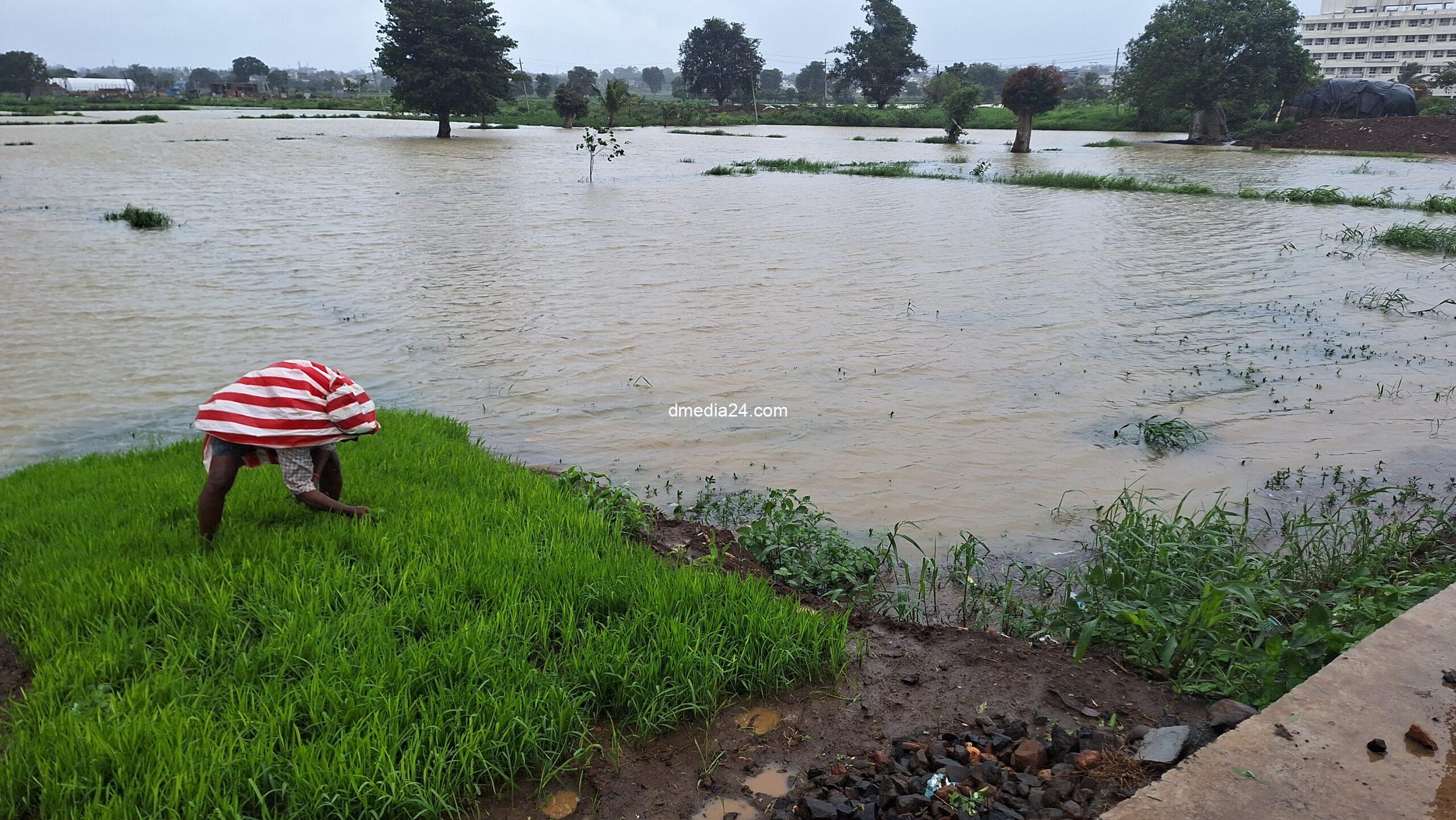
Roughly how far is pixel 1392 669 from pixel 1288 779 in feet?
2.41

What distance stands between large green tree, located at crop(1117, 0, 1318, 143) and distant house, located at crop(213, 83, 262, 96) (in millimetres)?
83053

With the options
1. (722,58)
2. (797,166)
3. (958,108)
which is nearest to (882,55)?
(722,58)

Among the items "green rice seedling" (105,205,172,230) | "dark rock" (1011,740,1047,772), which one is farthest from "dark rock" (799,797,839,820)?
"green rice seedling" (105,205,172,230)

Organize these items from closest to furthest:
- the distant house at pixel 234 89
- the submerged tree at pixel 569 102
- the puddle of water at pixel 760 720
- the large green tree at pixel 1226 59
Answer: the puddle of water at pixel 760 720
the large green tree at pixel 1226 59
the submerged tree at pixel 569 102
the distant house at pixel 234 89

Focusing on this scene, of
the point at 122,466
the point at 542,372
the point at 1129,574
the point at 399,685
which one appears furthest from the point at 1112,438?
the point at 122,466

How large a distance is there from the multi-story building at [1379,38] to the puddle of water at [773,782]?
103m

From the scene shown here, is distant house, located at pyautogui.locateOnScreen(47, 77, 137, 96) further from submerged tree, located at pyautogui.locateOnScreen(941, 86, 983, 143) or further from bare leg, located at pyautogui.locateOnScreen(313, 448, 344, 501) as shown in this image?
→ bare leg, located at pyautogui.locateOnScreen(313, 448, 344, 501)

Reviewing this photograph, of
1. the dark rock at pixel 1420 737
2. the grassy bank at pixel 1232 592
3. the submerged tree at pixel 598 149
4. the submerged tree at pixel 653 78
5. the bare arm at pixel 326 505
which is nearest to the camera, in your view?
the dark rock at pixel 1420 737

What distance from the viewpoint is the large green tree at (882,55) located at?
74562mm

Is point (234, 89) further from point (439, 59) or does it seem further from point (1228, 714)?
point (1228, 714)

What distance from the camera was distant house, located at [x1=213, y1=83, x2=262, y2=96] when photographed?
3489 inches

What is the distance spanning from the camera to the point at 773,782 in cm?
273

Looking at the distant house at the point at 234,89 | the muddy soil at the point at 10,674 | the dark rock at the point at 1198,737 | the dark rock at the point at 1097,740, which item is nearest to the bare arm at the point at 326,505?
the muddy soil at the point at 10,674

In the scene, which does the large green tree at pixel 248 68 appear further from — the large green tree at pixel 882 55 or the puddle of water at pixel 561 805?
the puddle of water at pixel 561 805
